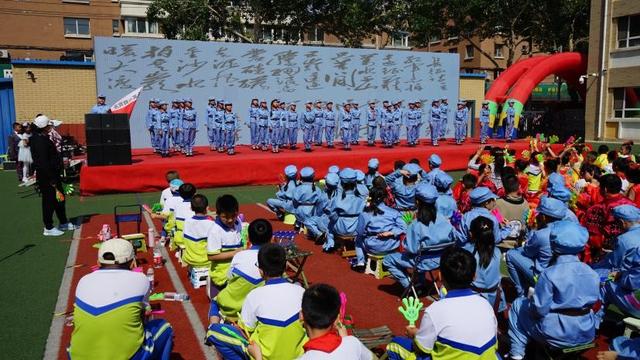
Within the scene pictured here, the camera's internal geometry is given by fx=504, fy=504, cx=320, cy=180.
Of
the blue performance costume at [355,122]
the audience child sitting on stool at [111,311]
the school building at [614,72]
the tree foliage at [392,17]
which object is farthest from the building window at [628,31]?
the audience child sitting on stool at [111,311]

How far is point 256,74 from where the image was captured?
1891 centimetres

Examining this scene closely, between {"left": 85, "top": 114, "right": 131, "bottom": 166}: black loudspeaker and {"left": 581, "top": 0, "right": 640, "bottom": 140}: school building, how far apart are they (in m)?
22.9

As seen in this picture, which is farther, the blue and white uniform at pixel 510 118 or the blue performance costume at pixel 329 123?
the blue and white uniform at pixel 510 118

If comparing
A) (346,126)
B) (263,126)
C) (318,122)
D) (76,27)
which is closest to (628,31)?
(346,126)

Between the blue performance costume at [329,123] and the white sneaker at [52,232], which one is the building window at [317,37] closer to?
the blue performance costume at [329,123]

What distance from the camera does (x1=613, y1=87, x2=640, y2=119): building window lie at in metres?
25.0

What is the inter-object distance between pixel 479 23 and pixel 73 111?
87.2 ft

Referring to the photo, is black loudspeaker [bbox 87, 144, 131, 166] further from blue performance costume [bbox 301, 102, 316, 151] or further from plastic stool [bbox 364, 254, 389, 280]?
plastic stool [bbox 364, 254, 389, 280]

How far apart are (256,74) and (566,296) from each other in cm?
1653

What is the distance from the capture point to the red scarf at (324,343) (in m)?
2.51

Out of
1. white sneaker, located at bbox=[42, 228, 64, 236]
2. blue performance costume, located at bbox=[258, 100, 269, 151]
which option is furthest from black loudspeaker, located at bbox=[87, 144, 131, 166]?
blue performance costume, located at bbox=[258, 100, 269, 151]

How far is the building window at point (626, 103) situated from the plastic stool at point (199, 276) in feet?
84.5

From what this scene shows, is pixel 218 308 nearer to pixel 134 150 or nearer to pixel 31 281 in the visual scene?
pixel 31 281

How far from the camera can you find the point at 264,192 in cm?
1315
